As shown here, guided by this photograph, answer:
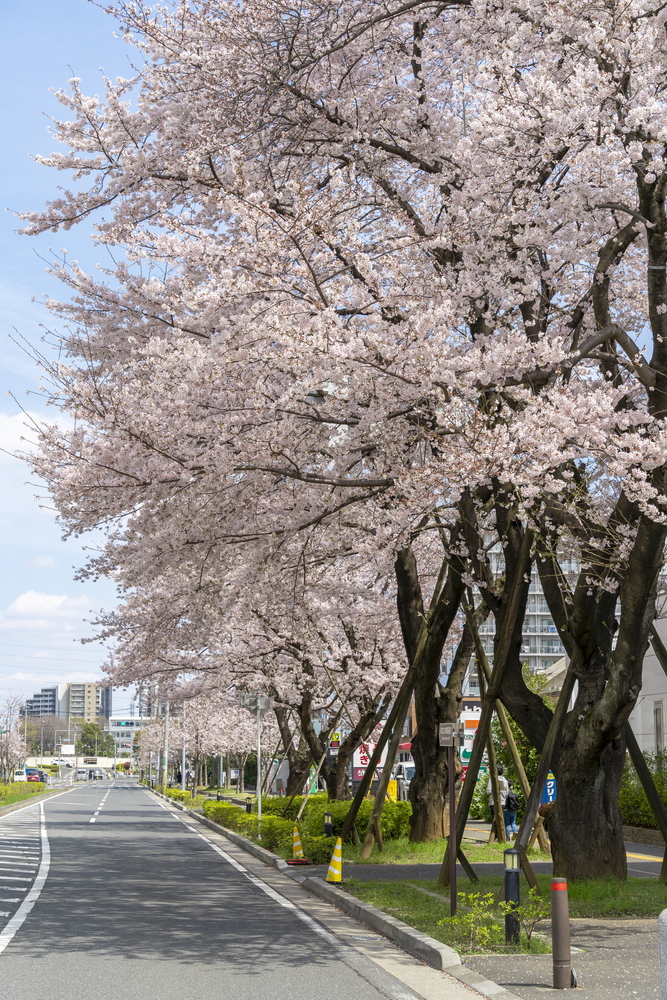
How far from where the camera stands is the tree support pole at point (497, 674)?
12.8 m

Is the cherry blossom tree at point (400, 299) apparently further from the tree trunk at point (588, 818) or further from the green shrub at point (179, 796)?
the green shrub at point (179, 796)

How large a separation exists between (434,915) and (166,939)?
281 centimetres

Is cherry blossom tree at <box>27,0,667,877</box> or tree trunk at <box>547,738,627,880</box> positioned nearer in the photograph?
cherry blossom tree at <box>27,0,667,877</box>

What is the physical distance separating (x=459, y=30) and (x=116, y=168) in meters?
4.64

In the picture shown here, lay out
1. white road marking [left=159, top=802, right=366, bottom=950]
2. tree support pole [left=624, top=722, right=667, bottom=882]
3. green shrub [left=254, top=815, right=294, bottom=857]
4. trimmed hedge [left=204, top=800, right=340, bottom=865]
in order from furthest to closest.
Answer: green shrub [left=254, top=815, right=294, bottom=857] → trimmed hedge [left=204, top=800, right=340, bottom=865] → tree support pole [left=624, top=722, right=667, bottom=882] → white road marking [left=159, top=802, right=366, bottom=950]

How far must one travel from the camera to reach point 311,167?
13.9 m

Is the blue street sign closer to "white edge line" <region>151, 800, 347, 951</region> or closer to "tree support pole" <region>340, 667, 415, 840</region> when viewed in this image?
"tree support pole" <region>340, 667, 415, 840</region>

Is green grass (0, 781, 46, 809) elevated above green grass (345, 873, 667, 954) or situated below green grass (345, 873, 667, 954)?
below

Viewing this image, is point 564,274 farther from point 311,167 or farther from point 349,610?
point 349,610

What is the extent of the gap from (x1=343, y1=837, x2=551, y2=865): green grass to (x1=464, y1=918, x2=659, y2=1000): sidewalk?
7705mm

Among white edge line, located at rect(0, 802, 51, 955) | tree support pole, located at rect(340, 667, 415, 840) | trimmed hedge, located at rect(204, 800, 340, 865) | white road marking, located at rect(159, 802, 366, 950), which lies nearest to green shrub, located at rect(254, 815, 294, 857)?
trimmed hedge, located at rect(204, 800, 340, 865)

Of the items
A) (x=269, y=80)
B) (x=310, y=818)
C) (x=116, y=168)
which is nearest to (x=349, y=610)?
(x=310, y=818)

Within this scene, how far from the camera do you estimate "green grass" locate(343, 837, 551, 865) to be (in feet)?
58.4

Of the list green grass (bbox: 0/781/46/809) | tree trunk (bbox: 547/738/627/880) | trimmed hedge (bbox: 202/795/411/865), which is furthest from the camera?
green grass (bbox: 0/781/46/809)
